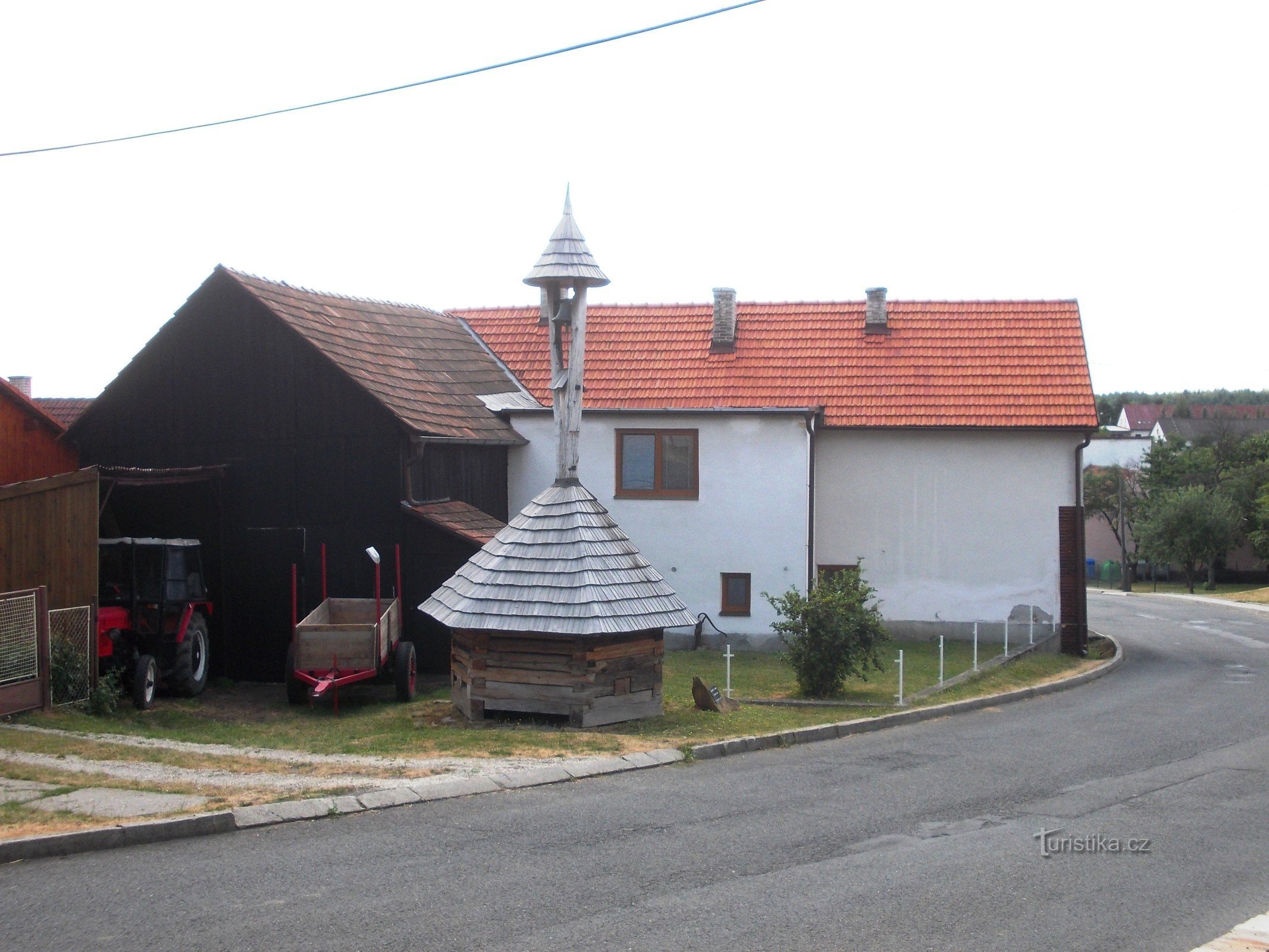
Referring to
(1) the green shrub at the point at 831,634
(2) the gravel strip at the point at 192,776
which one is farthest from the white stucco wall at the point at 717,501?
(2) the gravel strip at the point at 192,776

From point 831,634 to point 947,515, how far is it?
920 cm

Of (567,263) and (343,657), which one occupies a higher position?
(567,263)

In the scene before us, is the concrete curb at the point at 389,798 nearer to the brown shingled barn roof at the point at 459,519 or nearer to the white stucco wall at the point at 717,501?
the brown shingled barn roof at the point at 459,519

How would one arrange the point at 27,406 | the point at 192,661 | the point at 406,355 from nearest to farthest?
the point at 192,661 < the point at 27,406 < the point at 406,355

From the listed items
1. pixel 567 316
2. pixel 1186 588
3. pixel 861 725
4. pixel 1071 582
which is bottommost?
pixel 1186 588

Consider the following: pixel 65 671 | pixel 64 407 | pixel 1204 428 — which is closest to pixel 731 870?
pixel 65 671

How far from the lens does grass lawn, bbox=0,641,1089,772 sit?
513 inches

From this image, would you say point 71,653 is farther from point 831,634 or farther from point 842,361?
point 842,361

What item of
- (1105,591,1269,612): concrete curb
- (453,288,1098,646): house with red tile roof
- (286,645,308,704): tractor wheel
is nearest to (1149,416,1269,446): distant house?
(1105,591,1269,612): concrete curb

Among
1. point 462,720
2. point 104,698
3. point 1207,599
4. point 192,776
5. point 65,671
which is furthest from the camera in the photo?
point 1207,599

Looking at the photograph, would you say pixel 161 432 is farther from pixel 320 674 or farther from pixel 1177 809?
pixel 1177 809

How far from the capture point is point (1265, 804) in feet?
34.1

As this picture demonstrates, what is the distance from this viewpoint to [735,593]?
2419 centimetres

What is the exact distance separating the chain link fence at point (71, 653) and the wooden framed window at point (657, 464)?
441 inches
